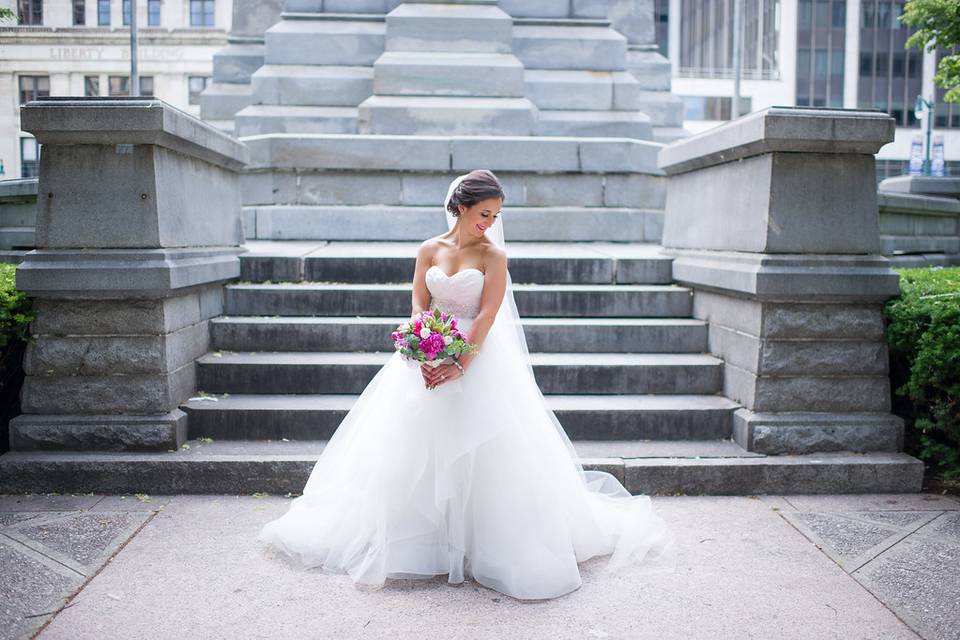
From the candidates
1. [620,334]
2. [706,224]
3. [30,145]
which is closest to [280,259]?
[620,334]

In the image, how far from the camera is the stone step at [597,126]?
516 inches

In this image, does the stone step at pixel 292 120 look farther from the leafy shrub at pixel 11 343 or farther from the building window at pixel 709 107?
the building window at pixel 709 107

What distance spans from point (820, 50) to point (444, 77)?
58.4m

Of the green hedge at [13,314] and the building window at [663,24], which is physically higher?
the building window at [663,24]

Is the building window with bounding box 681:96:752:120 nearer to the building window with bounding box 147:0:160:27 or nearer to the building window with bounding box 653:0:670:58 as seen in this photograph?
the building window with bounding box 653:0:670:58

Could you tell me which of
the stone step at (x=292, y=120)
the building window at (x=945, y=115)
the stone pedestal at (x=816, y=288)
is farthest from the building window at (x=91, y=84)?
the building window at (x=945, y=115)

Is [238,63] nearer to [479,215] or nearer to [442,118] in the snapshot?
[442,118]

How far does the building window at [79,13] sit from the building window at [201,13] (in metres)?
17.6

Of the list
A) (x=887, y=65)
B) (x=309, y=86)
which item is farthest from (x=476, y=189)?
(x=887, y=65)

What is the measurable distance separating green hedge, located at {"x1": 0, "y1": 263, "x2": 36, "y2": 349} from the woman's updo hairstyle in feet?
11.3

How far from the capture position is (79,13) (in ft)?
116

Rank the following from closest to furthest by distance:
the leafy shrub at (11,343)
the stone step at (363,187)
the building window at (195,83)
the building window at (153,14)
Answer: the leafy shrub at (11,343) → the stone step at (363,187) → the building window at (195,83) → the building window at (153,14)

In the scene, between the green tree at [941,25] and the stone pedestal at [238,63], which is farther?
the stone pedestal at [238,63]

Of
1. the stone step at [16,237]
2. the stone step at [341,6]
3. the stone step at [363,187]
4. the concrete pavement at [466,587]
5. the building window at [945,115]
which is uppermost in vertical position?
the building window at [945,115]
